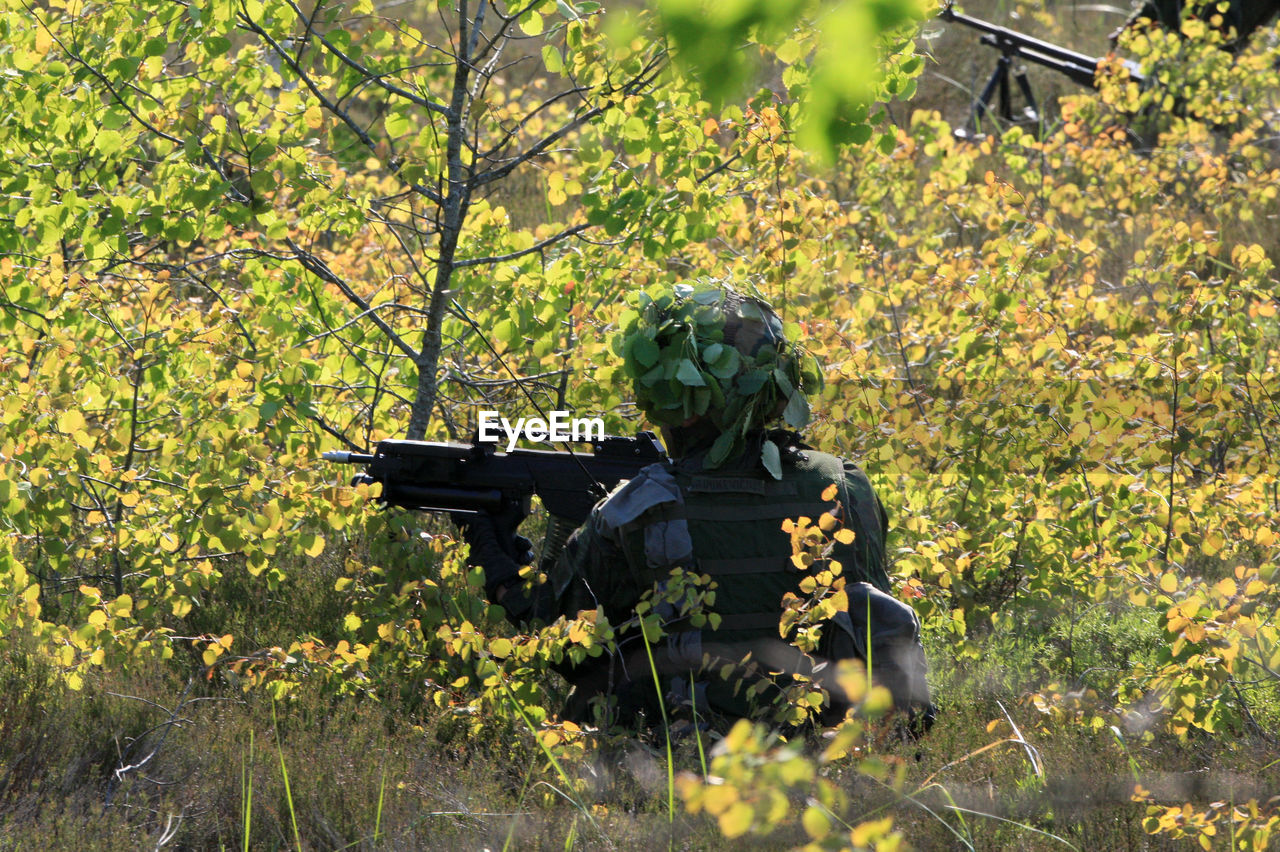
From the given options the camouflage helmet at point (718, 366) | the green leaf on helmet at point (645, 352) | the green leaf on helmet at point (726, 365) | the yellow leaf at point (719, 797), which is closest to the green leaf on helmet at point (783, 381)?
the camouflage helmet at point (718, 366)

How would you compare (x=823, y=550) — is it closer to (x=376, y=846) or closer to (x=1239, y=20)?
(x=376, y=846)

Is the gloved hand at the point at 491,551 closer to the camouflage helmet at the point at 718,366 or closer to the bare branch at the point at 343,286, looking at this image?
the camouflage helmet at the point at 718,366

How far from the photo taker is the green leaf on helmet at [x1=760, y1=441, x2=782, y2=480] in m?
3.36

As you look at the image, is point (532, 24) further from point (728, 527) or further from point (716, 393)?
point (728, 527)

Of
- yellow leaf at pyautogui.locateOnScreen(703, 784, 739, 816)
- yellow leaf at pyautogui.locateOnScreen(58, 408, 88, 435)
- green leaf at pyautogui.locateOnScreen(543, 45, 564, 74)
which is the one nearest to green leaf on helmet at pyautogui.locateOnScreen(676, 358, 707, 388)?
green leaf at pyautogui.locateOnScreen(543, 45, 564, 74)

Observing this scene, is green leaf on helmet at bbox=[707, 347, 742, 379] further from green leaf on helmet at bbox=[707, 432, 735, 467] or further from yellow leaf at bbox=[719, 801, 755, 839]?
yellow leaf at bbox=[719, 801, 755, 839]

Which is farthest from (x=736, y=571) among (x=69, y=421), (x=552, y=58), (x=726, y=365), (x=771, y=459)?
(x=69, y=421)

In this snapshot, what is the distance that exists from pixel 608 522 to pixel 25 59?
262cm

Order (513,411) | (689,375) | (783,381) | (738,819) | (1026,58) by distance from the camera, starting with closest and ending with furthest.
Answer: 1. (738,819)
2. (689,375)
3. (783,381)
4. (513,411)
5. (1026,58)

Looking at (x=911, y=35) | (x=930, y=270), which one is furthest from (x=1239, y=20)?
(x=911, y=35)

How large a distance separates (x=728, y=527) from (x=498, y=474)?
0.76 metres

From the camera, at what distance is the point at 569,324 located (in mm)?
5047

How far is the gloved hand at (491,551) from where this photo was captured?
3.69m

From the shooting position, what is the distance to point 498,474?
369 centimetres
